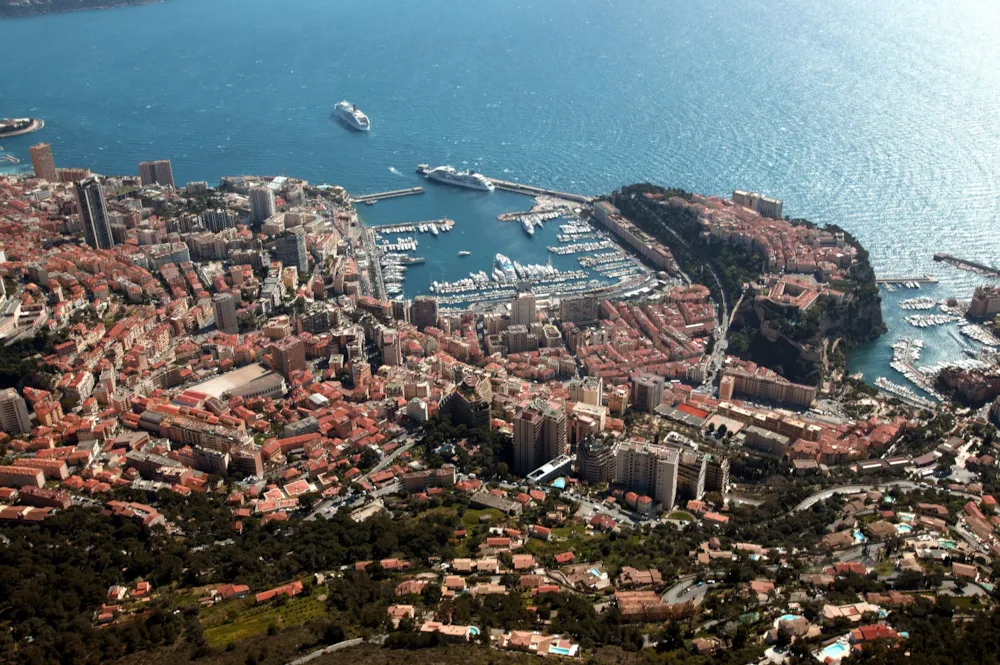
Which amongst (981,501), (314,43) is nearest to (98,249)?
(981,501)

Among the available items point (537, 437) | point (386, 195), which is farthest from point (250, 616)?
point (386, 195)

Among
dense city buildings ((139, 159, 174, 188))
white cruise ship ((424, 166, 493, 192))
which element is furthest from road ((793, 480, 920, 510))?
dense city buildings ((139, 159, 174, 188))

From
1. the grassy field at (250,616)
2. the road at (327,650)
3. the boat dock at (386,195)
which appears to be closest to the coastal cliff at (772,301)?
the boat dock at (386,195)

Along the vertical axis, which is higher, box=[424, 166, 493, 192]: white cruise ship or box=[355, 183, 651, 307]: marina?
box=[424, 166, 493, 192]: white cruise ship

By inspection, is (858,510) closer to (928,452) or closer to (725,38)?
(928,452)

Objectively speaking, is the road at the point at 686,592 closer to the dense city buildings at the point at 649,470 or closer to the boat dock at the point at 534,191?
the dense city buildings at the point at 649,470

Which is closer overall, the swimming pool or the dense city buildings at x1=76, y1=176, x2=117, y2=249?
the swimming pool

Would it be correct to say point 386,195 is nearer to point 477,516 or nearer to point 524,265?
point 524,265

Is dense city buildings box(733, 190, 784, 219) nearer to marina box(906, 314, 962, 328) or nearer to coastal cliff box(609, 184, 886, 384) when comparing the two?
coastal cliff box(609, 184, 886, 384)
